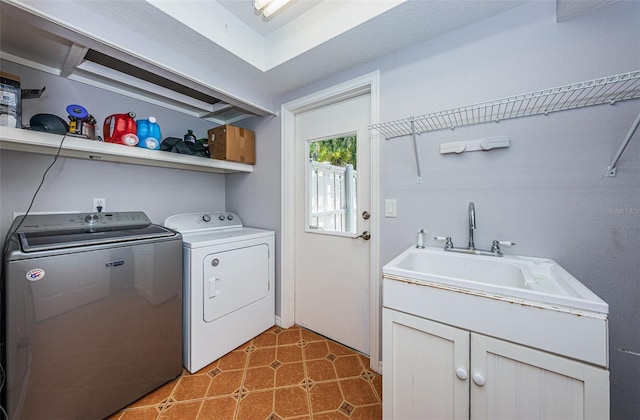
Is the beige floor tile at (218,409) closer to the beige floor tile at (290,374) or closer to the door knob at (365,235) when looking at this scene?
the beige floor tile at (290,374)

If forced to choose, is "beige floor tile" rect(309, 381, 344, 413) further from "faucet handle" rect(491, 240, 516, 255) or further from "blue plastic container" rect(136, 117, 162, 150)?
"blue plastic container" rect(136, 117, 162, 150)

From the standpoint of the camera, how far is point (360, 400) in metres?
1.44

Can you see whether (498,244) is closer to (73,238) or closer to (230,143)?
(230,143)

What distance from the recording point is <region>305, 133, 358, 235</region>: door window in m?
1.94

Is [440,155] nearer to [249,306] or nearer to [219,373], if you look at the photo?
[249,306]

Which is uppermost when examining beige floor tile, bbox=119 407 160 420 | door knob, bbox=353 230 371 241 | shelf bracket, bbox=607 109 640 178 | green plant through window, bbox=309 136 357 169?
green plant through window, bbox=309 136 357 169

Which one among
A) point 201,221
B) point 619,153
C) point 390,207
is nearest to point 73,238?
point 201,221

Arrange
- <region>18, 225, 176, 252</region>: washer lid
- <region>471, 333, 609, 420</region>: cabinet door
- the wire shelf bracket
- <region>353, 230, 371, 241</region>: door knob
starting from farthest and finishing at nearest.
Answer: <region>353, 230, 371, 241</region>: door knob → <region>18, 225, 176, 252</region>: washer lid → the wire shelf bracket → <region>471, 333, 609, 420</region>: cabinet door

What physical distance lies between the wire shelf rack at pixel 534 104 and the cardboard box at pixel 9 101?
1995mm

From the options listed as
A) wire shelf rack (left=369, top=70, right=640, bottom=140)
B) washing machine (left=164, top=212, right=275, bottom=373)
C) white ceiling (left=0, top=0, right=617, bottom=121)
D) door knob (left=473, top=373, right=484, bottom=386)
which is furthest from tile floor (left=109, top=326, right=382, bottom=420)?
white ceiling (left=0, top=0, right=617, bottom=121)

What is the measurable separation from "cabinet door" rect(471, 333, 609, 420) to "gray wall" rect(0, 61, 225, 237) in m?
2.51

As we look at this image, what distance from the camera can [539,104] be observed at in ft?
3.87

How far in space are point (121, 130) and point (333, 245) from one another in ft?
5.78

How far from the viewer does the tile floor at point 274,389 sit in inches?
53.3
